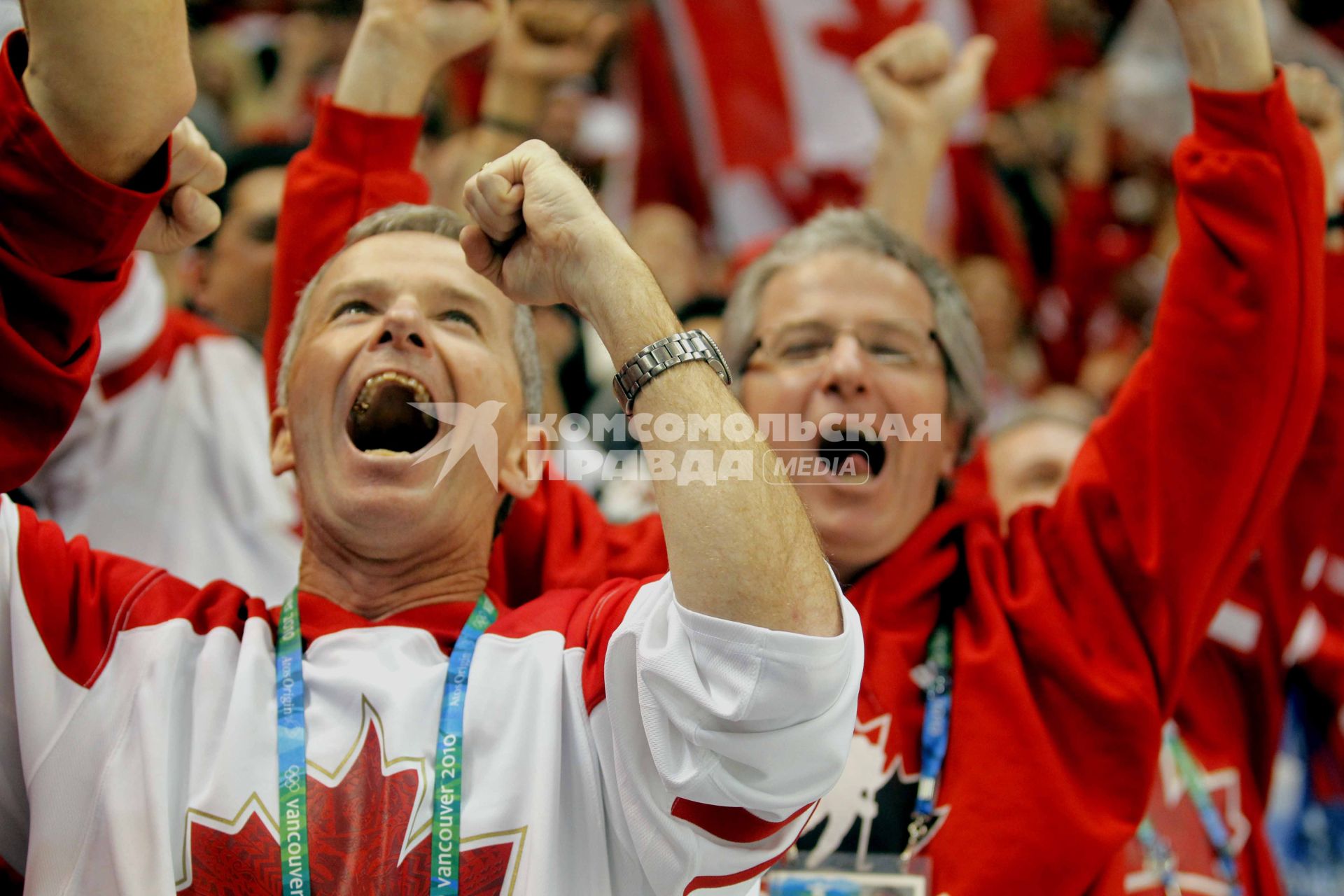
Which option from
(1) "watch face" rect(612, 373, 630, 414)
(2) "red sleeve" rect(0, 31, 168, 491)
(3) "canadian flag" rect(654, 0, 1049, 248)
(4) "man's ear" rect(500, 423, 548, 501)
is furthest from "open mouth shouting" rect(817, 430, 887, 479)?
(3) "canadian flag" rect(654, 0, 1049, 248)

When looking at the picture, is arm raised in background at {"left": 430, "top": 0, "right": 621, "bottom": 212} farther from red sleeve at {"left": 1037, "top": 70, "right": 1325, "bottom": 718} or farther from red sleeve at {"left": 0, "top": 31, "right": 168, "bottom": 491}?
red sleeve at {"left": 0, "top": 31, "right": 168, "bottom": 491}

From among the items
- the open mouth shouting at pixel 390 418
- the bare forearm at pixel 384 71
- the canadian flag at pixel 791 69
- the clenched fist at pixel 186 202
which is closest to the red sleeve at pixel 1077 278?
the canadian flag at pixel 791 69

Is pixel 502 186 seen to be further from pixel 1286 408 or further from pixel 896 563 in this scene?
pixel 1286 408

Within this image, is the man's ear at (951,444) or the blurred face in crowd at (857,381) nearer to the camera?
the blurred face in crowd at (857,381)

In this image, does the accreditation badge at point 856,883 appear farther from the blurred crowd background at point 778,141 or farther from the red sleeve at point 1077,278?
the red sleeve at point 1077,278

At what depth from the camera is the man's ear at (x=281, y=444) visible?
1791 millimetres

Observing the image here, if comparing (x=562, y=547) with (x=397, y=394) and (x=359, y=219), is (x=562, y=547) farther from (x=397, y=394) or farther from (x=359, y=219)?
(x=359, y=219)

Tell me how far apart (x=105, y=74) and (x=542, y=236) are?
0.44 m

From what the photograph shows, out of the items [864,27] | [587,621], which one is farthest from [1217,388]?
[864,27]

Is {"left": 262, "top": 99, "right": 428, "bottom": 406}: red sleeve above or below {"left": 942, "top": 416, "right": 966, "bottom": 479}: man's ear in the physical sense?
above

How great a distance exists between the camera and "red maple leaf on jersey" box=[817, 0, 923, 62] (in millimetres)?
4156

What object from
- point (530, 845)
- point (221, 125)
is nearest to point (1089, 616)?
point (530, 845)

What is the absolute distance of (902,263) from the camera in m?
2.23

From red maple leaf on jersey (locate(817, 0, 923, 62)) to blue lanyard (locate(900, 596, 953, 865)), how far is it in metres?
2.65
